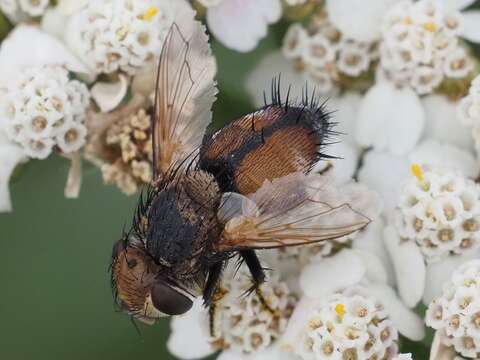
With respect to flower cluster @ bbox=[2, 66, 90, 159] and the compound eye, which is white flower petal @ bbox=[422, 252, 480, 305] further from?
flower cluster @ bbox=[2, 66, 90, 159]

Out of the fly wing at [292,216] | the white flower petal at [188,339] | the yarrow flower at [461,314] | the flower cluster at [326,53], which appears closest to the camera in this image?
the fly wing at [292,216]

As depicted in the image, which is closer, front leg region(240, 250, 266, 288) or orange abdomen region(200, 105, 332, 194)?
orange abdomen region(200, 105, 332, 194)

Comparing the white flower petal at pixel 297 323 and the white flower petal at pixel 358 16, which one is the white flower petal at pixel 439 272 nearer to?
the white flower petal at pixel 297 323

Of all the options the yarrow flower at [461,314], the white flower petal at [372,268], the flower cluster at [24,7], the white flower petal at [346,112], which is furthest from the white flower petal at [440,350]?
the flower cluster at [24,7]

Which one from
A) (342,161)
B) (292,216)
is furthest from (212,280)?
(342,161)

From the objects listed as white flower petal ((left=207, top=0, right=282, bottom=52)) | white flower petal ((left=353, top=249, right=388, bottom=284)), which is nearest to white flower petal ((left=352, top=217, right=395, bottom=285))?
white flower petal ((left=353, top=249, right=388, bottom=284))

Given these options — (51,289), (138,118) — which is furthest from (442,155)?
(51,289)
